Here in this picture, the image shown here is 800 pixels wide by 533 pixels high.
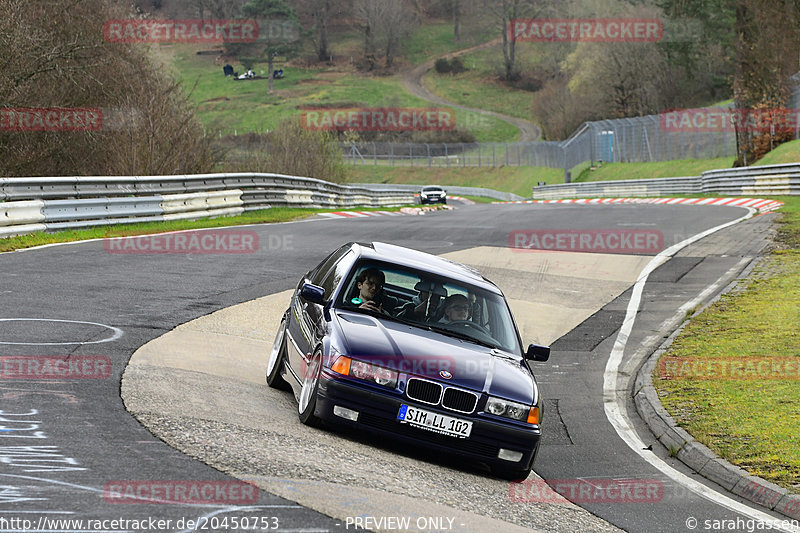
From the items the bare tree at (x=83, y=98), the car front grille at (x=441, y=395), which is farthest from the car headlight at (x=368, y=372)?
the bare tree at (x=83, y=98)

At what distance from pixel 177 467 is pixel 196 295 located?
27.5 ft

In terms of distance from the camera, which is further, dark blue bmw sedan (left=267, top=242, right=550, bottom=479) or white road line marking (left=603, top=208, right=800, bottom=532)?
white road line marking (left=603, top=208, right=800, bottom=532)

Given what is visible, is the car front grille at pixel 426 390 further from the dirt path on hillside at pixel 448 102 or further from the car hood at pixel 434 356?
the dirt path on hillside at pixel 448 102

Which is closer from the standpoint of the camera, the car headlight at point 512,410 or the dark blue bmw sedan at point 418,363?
the dark blue bmw sedan at point 418,363

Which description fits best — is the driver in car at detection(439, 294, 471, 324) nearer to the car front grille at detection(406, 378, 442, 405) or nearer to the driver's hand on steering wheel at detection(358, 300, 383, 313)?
the driver's hand on steering wheel at detection(358, 300, 383, 313)

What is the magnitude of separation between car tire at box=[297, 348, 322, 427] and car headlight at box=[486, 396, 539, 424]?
1.31 metres

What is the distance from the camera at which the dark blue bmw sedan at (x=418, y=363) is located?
7410 mm

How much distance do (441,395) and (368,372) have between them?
573mm

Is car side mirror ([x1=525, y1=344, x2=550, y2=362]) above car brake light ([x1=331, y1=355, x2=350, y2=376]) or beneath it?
beneath

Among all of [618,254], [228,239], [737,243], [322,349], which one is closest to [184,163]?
[228,239]

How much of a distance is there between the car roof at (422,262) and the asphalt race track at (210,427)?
1.58 m

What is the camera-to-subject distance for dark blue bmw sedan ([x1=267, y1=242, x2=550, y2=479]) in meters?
7.41

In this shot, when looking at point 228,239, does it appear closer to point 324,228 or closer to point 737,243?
point 324,228

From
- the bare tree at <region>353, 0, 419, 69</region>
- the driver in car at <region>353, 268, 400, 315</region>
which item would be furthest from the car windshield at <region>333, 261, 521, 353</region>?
the bare tree at <region>353, 0, 419, 69</region>
